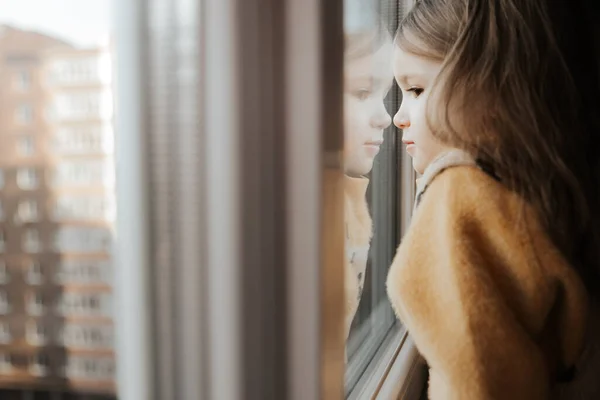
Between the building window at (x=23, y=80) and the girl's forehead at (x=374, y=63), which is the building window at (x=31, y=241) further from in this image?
the girl's forehead at (x=374, y=63)

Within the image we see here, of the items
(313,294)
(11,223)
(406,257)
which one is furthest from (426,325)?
(11,223)

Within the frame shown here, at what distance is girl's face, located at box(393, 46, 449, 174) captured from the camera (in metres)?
0.87

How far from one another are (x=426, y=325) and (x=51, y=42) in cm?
62

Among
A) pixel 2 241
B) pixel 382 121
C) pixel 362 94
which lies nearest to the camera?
pixel 2 241

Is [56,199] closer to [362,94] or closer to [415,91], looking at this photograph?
[362,94]

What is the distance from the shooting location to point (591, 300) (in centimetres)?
96

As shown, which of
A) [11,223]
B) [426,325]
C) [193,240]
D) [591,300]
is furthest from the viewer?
[591,300]

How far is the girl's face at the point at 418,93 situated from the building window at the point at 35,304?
0.63m

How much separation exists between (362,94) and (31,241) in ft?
1.58

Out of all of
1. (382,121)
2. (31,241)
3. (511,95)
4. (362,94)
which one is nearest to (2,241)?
(31,241)

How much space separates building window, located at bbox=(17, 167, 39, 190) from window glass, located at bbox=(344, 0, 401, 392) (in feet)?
1.23

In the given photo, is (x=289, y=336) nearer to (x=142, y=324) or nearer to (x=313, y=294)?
(x=313, y=294)

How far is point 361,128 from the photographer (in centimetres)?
75

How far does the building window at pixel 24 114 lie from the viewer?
336 millimetres
